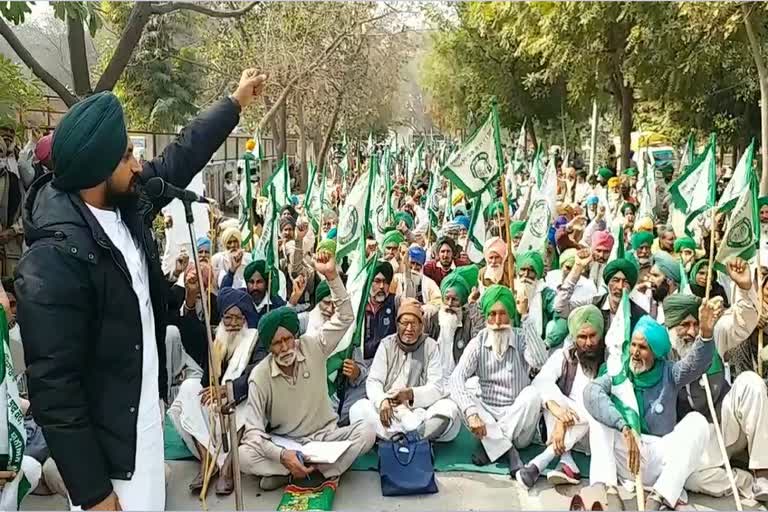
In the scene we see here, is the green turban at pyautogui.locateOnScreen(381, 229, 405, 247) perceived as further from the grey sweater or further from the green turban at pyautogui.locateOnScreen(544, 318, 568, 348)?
the grey sweater

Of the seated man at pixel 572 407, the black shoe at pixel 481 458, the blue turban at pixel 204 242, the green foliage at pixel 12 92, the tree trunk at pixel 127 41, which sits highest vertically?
the tree trunk at pixel 127 41

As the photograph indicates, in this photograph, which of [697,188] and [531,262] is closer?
[531,262]

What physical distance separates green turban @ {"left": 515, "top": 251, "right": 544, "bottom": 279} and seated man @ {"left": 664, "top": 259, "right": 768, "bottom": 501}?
5.18 feet

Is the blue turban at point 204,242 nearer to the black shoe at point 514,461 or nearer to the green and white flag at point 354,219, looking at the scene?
the green and white flag at point 354,219

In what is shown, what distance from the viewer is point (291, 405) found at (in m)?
3.95

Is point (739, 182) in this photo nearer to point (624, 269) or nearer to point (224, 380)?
point (624, 269)

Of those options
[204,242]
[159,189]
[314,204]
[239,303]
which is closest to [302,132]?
[314,204]

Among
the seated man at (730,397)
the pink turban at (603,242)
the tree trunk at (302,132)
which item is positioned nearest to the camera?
→ the seated man at (730,397)

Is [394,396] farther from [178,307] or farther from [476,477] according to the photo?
[178,307]

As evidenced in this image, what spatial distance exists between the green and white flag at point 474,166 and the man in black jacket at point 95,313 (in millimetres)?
3955

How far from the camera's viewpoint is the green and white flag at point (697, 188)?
19.4 feet

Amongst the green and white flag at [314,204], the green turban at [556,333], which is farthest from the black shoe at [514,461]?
the green and white flag at [314,204]

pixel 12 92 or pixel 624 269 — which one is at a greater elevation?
pixel 12 92

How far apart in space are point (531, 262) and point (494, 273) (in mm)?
275
